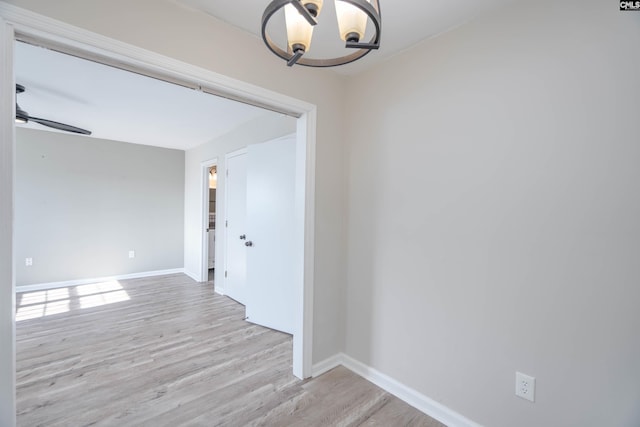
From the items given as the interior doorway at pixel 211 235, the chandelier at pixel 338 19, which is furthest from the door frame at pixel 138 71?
the interior doorway at pixel 211 235

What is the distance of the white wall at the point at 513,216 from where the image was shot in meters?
1.20

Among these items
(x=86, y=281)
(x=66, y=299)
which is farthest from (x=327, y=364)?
(x=86, y=281)

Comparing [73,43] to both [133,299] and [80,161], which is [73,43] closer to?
[133,299]

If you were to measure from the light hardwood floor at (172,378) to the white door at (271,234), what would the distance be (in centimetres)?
24

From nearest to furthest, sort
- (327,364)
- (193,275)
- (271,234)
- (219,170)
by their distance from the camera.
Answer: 1. (327,364)
2. (271,234)
3. (219,170)
4. (193,275)

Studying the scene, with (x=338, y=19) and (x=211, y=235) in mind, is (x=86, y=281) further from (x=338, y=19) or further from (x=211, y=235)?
(x=338, y=19)

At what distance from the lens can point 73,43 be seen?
50.2 inches

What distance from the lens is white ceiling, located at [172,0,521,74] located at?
60.7 inches

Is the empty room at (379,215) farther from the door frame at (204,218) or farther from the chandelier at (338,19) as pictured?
the door frame at (204,218)

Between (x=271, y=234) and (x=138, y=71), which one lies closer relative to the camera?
(x=138, y=71)

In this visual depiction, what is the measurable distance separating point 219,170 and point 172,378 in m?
3.02

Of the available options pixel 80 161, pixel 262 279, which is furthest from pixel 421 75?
pixel 80 161

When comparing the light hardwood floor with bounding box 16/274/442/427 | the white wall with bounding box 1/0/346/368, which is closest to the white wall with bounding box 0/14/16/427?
the white wall with bounding box 1/0/346/368

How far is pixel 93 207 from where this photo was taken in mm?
4699
